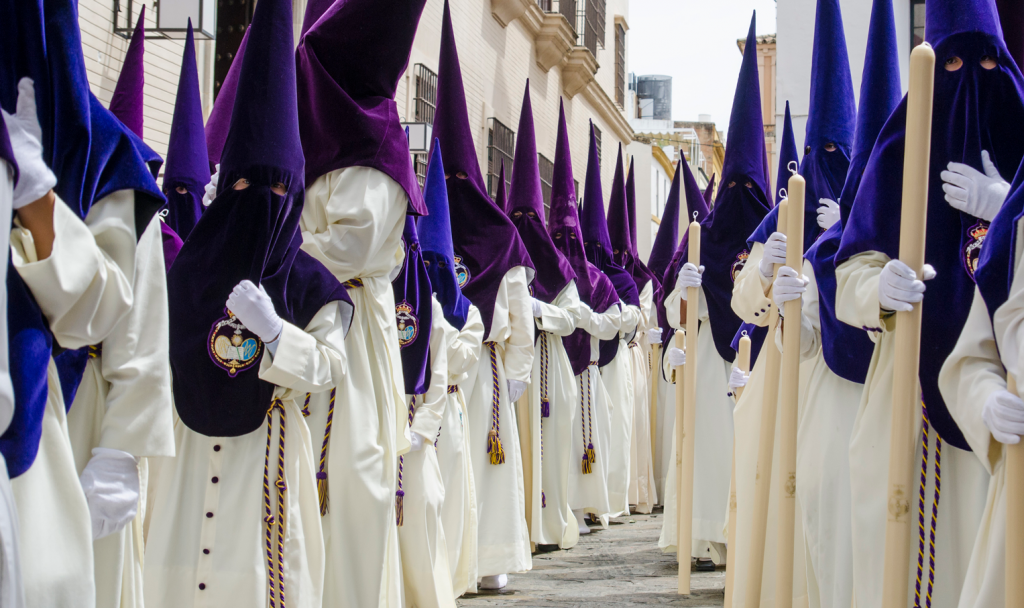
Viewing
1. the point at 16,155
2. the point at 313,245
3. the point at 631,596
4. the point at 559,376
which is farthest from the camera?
the point at 559,376

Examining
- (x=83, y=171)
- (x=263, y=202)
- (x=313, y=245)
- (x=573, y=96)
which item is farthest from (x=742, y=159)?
(x=573, y=96)

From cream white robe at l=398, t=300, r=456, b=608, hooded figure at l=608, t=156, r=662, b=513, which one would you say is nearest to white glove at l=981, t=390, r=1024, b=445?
cream white robe at l=398, t=300, r=456, b=608

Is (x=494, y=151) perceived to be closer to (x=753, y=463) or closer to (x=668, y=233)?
(x=668, y=233)

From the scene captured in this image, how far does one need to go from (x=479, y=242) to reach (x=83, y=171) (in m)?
4.02

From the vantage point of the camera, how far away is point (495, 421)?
6438 millimetres

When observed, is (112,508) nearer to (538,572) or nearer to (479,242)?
(479,242)

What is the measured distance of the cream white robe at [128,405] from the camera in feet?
8.56

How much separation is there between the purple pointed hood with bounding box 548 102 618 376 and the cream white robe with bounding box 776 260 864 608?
13.9 feet

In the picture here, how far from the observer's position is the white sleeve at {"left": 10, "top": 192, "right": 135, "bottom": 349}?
2.29 metres

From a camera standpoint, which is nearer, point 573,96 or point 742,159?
point 742,159

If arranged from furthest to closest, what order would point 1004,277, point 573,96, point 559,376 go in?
point 573,96
point 559,376
point 1004,277

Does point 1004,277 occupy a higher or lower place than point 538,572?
higher

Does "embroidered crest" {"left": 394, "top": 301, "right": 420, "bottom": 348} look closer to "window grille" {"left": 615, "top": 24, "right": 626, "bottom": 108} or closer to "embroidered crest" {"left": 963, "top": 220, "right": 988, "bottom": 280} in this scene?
"embroidered crest" {"left": 963, "top": 220, "right": 988, "bottom": 280}

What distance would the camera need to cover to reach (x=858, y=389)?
13.6 ft
